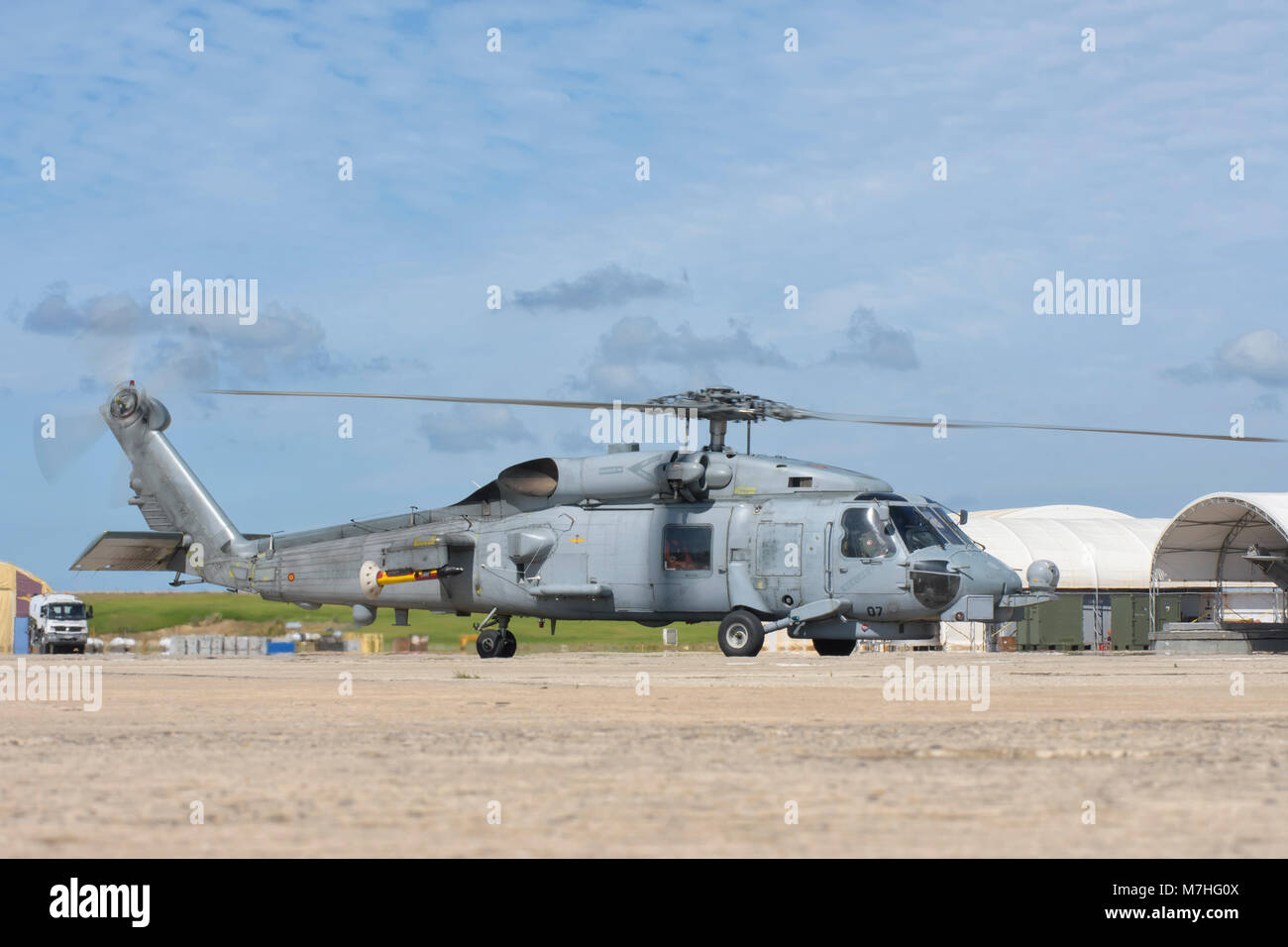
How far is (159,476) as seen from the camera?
33500mm

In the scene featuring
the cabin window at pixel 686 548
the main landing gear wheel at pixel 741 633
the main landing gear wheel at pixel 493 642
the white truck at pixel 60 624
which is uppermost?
the cabin window at pixel 686 548

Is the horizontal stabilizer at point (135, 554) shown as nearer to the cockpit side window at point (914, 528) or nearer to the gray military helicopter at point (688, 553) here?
the gray military helicopter at point (688, 553)

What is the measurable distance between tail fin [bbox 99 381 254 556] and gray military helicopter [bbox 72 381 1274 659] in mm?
3005

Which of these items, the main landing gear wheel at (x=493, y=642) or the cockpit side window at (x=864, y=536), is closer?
the cockpit side window at (x=864, y=536)

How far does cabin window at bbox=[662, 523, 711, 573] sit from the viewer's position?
26188 mm

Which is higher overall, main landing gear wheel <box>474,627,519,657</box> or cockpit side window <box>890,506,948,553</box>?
cockpit side window <box>890,506,948,553</box>

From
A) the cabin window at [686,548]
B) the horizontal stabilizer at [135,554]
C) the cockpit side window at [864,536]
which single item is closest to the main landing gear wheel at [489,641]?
the cabin window at [686,548]

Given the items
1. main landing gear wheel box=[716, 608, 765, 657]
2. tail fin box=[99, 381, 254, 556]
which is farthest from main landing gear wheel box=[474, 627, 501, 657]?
tail fin box=[99, 381, 254, 556]

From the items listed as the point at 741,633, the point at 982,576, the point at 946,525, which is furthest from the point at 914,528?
the point at 741,633

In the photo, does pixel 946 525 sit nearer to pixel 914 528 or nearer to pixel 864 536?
pixel 914 528

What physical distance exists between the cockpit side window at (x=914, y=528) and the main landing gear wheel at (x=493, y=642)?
8.82 m

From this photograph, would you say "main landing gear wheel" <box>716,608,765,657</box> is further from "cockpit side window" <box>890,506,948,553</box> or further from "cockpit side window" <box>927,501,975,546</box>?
"cockpit side window" <box>927,501,975,546</box>

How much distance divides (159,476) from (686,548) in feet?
45.3

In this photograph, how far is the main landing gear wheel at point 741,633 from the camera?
84.8 ft
